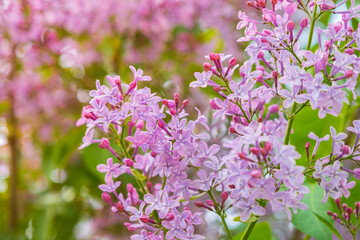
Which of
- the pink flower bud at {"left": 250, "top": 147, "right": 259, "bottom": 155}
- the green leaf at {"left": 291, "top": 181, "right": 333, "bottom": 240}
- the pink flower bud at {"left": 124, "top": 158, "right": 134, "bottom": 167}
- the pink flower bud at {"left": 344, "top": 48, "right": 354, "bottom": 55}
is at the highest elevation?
the pink flower bud at {"left": 344, "top": 48, "right": 354, "bottom": 55}

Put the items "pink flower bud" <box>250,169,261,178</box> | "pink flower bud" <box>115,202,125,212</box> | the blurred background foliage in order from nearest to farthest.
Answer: "pink flower bud" <box>250,169,261,178</box> < "pink flower bud" <box>115,202,125,212</box> < the blurred background foliage

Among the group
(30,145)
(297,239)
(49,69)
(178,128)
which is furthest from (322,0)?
(30,145)

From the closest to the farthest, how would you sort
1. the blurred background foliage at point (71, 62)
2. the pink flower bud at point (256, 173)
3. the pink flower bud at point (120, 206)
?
the pink flower bud at point (256, 173), the pink flower bud at point (120, 206), the blurred background foliage at point (71, 62)

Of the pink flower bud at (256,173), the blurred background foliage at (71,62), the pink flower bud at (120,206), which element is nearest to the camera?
the pink flower bud at (256,173)

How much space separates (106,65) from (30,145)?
1.71ft

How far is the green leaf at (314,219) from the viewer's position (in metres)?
0.52

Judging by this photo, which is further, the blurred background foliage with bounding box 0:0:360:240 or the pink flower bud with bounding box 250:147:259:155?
the blurred background foliage with bounding box 0:0:360:240

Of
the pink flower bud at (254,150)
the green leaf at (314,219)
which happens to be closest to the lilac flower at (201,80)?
the pink flower bud at (254,150)

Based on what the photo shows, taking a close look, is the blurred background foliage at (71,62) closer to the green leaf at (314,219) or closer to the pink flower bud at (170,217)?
the green leaf at (314,219)

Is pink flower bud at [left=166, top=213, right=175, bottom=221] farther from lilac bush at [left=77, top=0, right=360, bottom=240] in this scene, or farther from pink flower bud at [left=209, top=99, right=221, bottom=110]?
pink flower bud at [left=209, top=99, right=221, bottom=110]

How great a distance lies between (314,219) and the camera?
0.53 meters

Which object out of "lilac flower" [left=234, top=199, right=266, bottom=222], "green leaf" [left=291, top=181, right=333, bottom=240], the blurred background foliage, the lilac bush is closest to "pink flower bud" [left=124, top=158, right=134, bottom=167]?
the lilac bush

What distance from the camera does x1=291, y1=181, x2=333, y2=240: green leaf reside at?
52cm

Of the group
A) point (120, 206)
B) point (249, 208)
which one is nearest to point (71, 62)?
point (120, 206)
